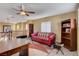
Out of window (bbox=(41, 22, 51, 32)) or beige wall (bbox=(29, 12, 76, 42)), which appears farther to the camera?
window (bbox=(41, 22, 51, 32))

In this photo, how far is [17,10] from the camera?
2.23m

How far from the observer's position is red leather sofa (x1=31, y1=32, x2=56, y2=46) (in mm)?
2277

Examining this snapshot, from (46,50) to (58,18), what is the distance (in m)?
0.65

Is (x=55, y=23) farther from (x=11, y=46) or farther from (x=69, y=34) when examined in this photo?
(x=11, y=46)

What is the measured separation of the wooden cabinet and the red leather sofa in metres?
0.21

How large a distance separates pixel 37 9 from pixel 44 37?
0.55 metres

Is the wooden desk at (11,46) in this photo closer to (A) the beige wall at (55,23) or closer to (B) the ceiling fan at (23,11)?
(A) the beige wall at (55,23)

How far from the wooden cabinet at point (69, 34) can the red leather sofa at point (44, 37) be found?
207 mm

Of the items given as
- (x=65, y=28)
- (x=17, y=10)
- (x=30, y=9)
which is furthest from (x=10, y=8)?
(x=65, y=28)

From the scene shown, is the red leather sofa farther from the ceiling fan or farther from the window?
the ceiling fan

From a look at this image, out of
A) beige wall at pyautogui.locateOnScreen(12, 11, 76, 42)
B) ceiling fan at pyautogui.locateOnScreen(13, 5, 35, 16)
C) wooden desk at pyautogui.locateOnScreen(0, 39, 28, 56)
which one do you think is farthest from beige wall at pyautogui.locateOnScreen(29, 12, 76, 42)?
wooden desk at pyautogui.locateOnScreen(0, 39, 28, 56)

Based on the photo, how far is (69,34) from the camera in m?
2.26

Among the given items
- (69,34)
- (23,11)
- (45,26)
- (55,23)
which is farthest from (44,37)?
(23,11)

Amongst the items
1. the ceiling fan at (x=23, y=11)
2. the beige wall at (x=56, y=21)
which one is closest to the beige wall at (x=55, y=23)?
the beige wall at (x=56, y=21)
